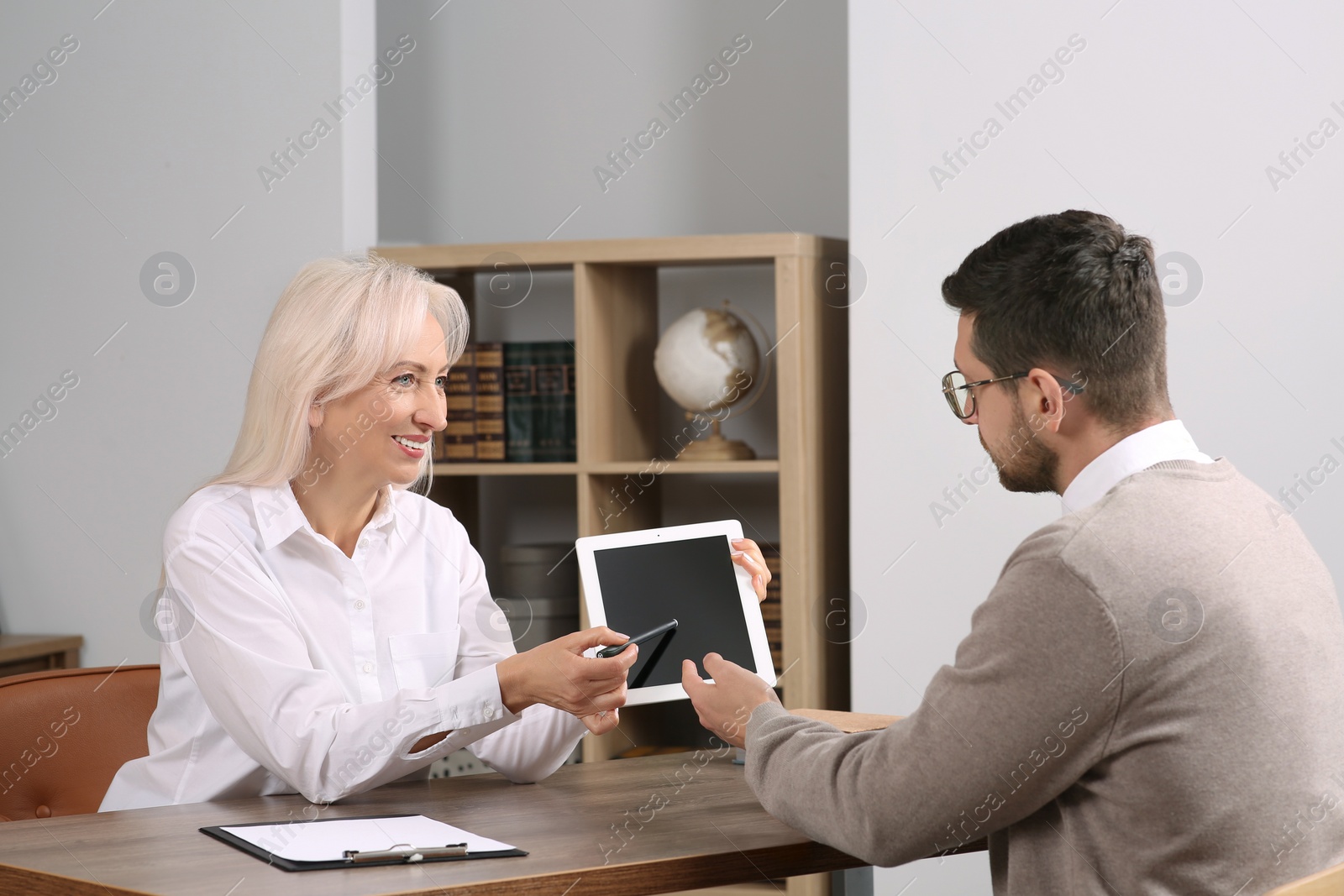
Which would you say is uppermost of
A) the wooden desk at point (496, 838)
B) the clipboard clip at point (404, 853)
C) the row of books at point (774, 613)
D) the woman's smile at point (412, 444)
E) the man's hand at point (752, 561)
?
the woman's smile at point (412, 444)

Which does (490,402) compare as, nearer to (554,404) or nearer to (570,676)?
(554,404)

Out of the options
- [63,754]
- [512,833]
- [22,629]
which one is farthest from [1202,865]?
[22,629]

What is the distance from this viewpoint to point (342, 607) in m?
1.85

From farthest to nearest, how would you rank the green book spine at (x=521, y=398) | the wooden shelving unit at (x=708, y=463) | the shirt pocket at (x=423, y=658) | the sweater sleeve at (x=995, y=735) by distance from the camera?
the green book spine at (x=521, y=398)
the wooden shelving unit at (x=708, y=463)
the shirt pocket at (x=423, y=658)
the sweater sleeve at (x=995, y=735)

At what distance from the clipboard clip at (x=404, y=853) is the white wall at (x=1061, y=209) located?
1.55 metres

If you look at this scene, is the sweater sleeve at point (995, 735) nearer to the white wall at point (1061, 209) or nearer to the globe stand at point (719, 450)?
the white wall at point (1061, 209)

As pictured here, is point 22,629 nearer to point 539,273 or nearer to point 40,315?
point 40,315

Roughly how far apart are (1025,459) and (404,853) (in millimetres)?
820

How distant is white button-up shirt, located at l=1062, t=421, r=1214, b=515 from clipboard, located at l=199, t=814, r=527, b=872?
2.41ft

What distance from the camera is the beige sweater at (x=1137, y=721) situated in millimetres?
1169

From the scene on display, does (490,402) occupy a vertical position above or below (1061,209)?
below

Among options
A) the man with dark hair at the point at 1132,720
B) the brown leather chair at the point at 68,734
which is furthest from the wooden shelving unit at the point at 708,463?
the man with dark hair at the point at 1132,720

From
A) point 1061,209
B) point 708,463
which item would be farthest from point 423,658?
point 1061,209

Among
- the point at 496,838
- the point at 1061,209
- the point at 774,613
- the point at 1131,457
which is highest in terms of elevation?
the point at 1061,209
